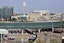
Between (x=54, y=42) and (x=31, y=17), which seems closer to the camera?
(x=54, y=42)

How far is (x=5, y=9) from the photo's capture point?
179 feet

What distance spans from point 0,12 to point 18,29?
22.9 meters

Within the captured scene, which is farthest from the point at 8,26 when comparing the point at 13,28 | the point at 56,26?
the point at 56,26

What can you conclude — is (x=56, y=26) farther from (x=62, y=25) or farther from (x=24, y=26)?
(x=24, y=26)

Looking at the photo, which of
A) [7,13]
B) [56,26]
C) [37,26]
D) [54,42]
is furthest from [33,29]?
[7,13]

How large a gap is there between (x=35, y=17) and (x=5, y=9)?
1073 centimetres

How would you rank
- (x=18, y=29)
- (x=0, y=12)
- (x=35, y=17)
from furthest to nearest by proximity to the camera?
(x=0, y=12), (x=35, y=17), (x=18, y=29)

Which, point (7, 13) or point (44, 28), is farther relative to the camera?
point (7, 13)

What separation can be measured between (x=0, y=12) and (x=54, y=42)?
4198cm

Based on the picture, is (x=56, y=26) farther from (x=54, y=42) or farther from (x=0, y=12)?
(x=0, y=12)

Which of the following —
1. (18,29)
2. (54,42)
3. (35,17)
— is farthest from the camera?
(35,17)

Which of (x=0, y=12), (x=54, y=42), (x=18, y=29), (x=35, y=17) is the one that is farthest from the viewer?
(x=0, y=12)

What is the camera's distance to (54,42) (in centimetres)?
1251

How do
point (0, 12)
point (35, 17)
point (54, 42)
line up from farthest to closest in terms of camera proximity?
point (0, 12) < point (35, 17) < point (54, 42)
